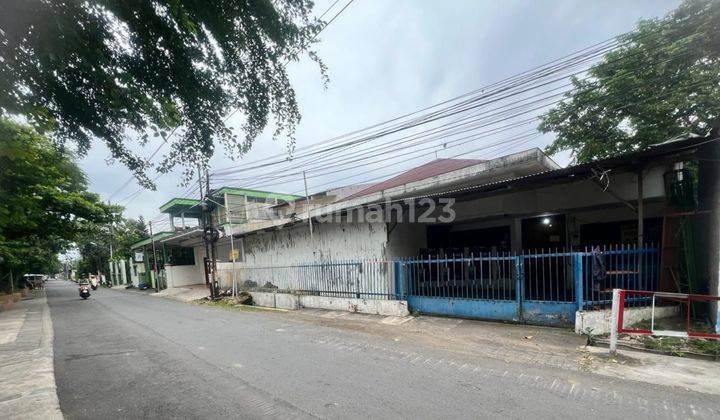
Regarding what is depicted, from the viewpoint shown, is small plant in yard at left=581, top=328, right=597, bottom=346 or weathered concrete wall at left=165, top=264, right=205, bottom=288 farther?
weathered concrete wall at left=165, top=264, right=205, bottom=288

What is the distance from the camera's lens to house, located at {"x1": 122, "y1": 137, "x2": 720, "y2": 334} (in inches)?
251

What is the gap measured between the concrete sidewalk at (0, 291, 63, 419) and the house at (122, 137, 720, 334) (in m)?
6.69

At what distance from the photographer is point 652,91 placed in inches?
503

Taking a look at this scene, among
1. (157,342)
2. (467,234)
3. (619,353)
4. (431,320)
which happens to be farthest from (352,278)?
(619,353)

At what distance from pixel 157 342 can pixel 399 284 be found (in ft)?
18.8

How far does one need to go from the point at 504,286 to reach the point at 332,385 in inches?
190

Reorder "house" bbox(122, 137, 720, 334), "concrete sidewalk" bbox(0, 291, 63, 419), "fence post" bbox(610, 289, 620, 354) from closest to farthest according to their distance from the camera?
"concrete sidewalk" bbox(0, 291, 63, 419) → "fence post" bbox(610, 289, 620, 354) → "house" bbox(122, 137, 720, 334)

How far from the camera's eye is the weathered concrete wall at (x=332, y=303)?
9.23 m

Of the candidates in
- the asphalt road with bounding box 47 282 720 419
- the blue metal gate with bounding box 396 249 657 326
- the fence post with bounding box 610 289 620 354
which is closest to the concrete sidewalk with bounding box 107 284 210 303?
the asphalt road with bounding box 47 282 720 419

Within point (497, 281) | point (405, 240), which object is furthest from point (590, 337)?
point (405, 240)

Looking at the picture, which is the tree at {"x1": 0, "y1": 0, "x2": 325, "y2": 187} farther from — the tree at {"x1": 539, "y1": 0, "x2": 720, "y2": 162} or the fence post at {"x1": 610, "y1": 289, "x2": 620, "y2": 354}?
the tree at {"x1": 539, "y1": 0, "x2": 720, "y2": 162}

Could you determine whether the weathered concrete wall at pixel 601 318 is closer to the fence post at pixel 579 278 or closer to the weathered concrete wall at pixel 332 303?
the fence post at pixel 579 278

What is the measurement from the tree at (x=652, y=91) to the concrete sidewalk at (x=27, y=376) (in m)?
12.3

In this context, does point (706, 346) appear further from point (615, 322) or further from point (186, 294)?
point (186, 294)
